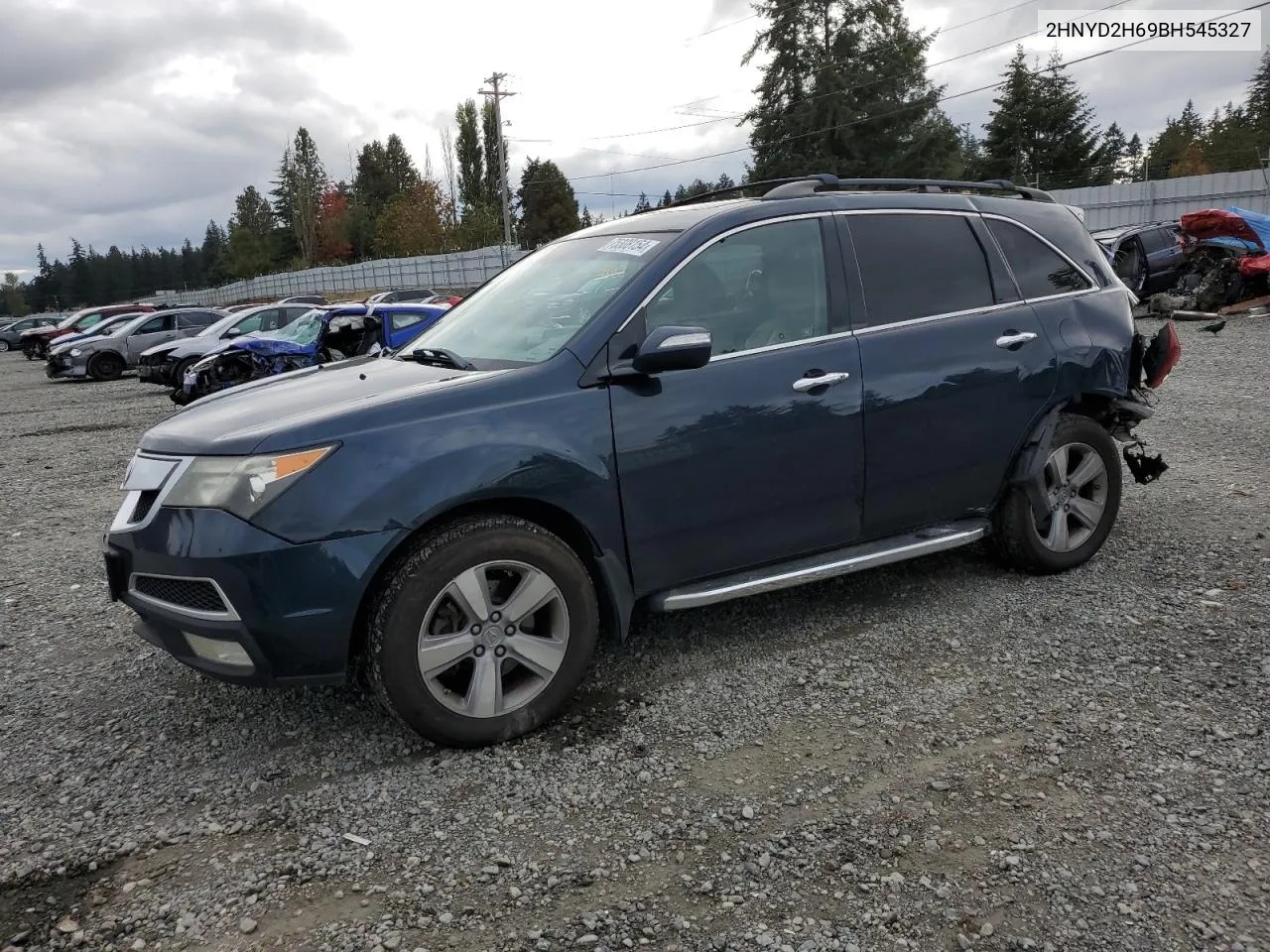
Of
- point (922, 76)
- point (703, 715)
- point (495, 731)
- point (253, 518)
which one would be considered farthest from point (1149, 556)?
point (922, 76)

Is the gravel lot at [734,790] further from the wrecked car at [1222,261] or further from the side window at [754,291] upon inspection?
the wrecked car at [1222,261]

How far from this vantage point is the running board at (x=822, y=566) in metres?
3.68

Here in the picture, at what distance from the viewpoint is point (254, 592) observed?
119 inches

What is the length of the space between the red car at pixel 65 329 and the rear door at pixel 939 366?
32634mm

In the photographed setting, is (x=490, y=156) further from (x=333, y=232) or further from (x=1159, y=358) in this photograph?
(x=1159, y=358)

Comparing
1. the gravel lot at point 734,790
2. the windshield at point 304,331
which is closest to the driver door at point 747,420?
the gravel lot at point 734,790

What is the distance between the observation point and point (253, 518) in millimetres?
3023

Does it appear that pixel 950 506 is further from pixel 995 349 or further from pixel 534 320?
pixel 534 320

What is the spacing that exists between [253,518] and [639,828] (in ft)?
5.10

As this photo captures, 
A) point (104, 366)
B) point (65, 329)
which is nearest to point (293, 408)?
point (104, 366)

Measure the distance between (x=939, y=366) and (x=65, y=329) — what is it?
37.3 m

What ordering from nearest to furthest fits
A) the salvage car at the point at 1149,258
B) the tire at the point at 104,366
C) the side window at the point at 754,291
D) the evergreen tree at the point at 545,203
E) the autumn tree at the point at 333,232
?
1. the side window at the point at 754,291
2. the salvage car at the point at 1149,258
3. the tire at the point at 104,366
4. the evergreen tree at the point at 545,203
5. the autumn tree at the point at 333,232

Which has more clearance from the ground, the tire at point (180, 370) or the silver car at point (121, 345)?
the silver car at point (121, 345)

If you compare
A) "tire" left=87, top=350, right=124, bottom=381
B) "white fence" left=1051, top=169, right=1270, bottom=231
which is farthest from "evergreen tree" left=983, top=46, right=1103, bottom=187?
"tire" left=87, top=350, right=124, bottom=381
